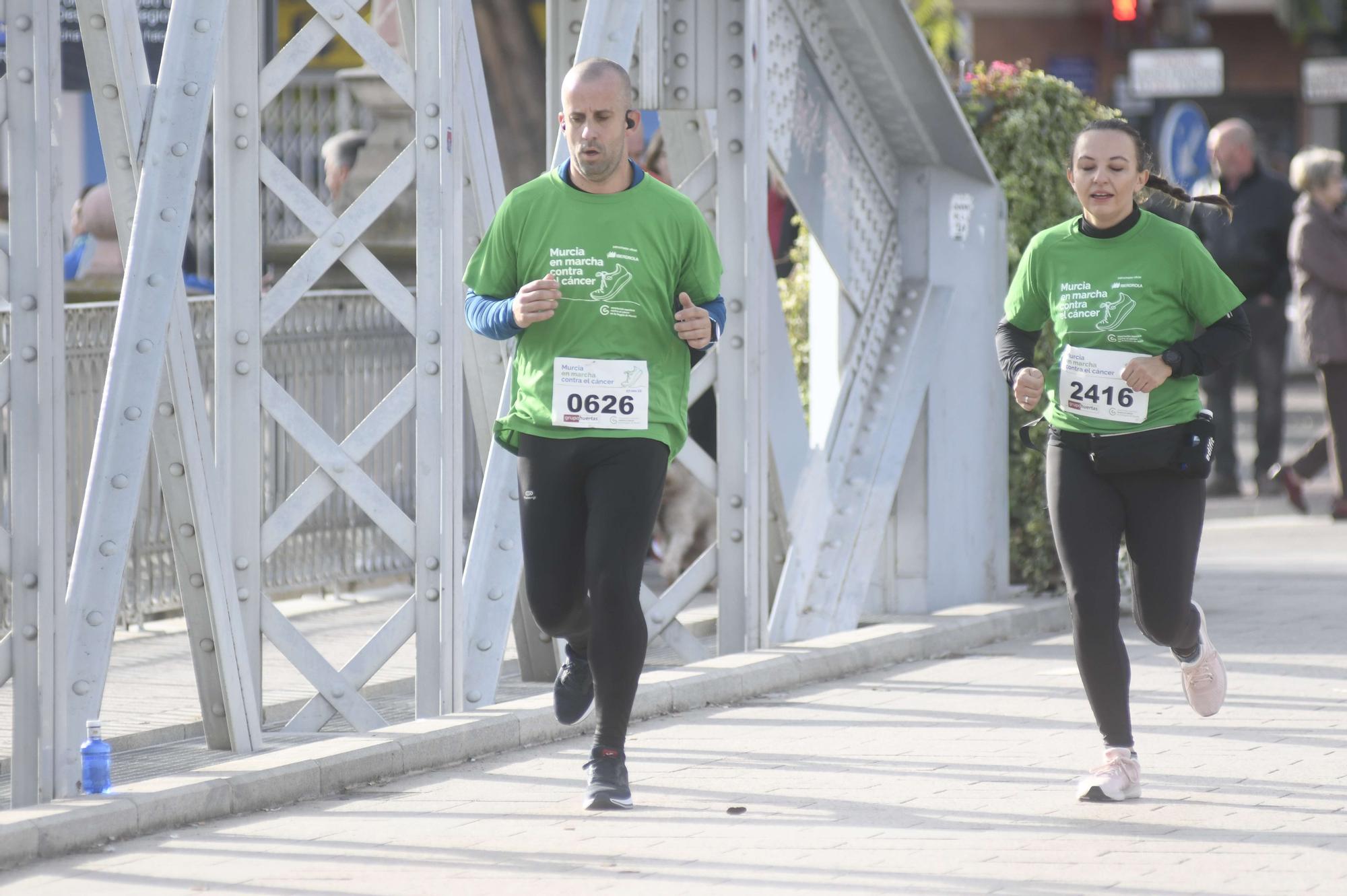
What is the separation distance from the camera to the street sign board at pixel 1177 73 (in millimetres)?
21781

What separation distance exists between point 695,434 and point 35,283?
5.79m

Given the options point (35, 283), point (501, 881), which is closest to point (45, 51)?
point (35, 283)

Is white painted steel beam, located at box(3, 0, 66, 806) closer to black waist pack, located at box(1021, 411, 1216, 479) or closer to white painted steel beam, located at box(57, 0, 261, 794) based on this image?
white painted steel beam, located at box(57, 0, 261, 794)

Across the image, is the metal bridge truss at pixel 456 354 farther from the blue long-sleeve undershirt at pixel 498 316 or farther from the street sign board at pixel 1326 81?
the street sign board at pixel 1326 81

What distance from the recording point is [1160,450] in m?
5.81

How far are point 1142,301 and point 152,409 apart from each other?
2.52 m

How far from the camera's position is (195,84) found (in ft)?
20.0

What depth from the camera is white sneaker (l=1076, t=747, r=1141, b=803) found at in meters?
5.83

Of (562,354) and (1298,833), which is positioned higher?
(562,354)

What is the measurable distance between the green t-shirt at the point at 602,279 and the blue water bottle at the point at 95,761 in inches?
49.3

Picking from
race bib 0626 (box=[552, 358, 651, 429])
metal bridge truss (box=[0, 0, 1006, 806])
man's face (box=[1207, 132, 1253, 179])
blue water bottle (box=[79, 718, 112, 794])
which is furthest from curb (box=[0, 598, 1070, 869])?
man's face (box=[1207, 132, 1253, 179])

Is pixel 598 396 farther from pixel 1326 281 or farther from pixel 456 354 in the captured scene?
pixel 1326 281

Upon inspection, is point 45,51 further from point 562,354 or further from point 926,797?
point 926,797

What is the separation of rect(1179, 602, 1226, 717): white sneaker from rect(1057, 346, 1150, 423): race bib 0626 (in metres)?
0.75
